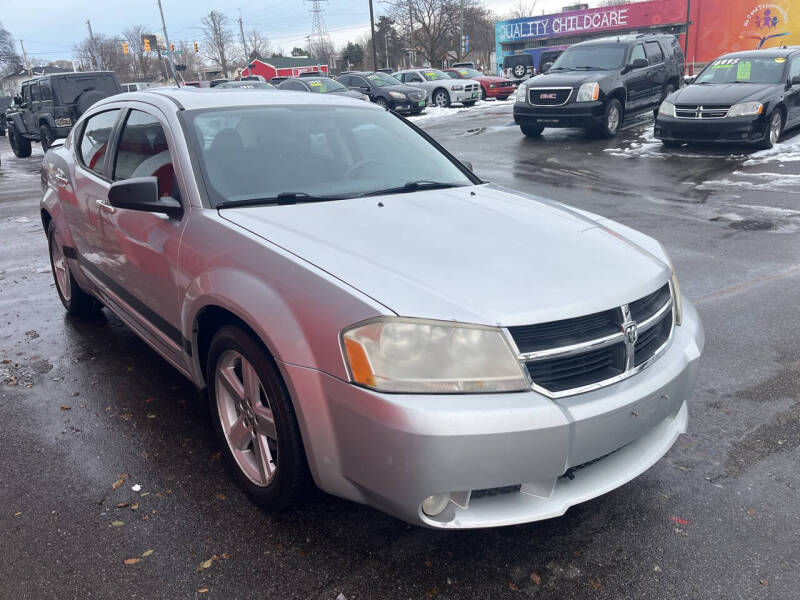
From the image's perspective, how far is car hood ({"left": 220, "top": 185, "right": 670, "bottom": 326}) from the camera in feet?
7.57

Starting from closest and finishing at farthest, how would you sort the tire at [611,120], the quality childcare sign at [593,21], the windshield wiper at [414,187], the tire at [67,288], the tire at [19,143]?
the windshield wiper at [414,187], the tire at [67,288], the tire at [611,120], the tire at [19,143], the quality childcare sign at [593,21]

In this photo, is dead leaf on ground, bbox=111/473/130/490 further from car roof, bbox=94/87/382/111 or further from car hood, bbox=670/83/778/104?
car hood, bbox=670/83/778/104

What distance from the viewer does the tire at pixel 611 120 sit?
14472 mm

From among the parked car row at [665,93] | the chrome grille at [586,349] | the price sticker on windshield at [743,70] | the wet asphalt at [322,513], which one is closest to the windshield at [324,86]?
the parked car row at [665,93]

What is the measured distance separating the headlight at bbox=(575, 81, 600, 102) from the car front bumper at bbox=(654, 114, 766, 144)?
1994 mm

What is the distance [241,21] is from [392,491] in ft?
369

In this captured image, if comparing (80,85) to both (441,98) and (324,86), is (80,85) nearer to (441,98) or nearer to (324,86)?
(324,86)

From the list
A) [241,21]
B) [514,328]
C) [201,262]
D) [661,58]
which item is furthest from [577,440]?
[241,21]

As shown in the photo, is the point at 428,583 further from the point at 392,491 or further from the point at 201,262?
the point at 201,262

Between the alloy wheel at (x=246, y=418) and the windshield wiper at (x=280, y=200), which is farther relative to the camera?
the windshield wiper at (x=280, y=200)

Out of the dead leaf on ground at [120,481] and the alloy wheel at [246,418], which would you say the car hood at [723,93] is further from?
the dead leaf on ground at [120,481]

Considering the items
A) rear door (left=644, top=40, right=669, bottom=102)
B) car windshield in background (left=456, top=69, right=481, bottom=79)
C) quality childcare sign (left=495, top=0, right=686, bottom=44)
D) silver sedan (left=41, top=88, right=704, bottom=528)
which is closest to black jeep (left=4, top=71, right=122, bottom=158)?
rear door (left=644, top=40, right=669, bottom=102)

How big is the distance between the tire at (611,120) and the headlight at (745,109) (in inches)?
121

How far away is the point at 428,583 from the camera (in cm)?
241
